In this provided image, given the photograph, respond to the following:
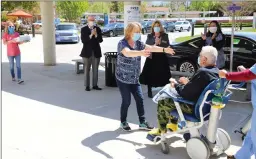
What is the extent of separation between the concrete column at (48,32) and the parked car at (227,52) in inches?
176

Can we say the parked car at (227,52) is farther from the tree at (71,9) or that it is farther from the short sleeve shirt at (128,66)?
the tree at (71,9)

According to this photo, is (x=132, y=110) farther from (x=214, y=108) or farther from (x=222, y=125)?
(x=214, y=108)

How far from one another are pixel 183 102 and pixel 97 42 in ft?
14.6

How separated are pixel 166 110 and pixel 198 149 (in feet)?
2.02

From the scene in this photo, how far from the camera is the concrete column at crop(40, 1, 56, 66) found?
12.7 meters

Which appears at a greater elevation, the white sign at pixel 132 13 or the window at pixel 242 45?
the white sign at pixel 132 13

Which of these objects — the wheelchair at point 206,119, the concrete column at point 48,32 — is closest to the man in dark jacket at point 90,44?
the wheelchair at point 206,119

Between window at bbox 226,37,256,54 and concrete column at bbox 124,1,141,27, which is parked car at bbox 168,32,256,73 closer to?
window at bbox 226,37,256,54

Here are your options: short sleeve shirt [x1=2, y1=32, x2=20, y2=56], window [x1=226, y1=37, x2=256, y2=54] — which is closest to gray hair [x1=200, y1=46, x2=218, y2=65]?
window [x1=226, y1=37, x2=256, y2=54]

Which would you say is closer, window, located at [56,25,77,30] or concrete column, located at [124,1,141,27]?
concrete column, located at [124,1,141,27]

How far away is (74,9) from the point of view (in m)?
49.8

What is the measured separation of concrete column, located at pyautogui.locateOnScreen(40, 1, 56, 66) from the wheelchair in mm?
8943

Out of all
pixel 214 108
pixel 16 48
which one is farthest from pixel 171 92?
pixel 16 48

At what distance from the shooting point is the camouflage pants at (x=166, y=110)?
172 inches
